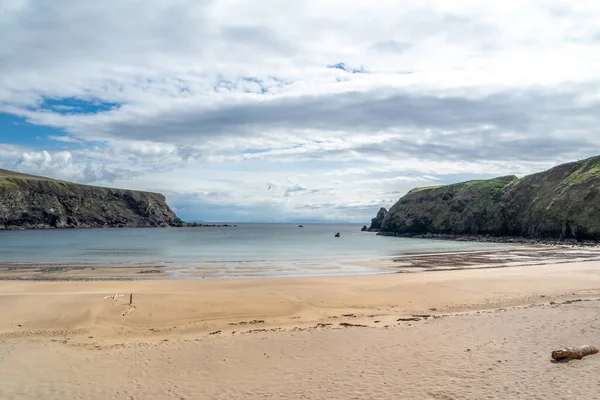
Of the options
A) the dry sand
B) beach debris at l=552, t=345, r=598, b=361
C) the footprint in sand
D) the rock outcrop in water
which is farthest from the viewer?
the rock outcrop in water

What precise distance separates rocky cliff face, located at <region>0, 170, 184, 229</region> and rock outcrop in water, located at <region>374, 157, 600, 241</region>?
106 metres

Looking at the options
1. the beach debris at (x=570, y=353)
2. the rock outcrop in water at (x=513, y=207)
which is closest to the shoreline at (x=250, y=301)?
the beach debris at (x=570, y=353)

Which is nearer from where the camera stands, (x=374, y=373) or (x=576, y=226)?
(x=374, y=373)

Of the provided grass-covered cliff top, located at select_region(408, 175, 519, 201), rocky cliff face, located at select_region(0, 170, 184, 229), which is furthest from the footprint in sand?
rocky cliff face, located at select_region(0, 170, 184, 229)

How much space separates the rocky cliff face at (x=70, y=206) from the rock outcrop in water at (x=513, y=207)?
10561 cm

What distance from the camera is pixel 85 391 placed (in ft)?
28.5

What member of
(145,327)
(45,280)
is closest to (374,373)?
(145,327)

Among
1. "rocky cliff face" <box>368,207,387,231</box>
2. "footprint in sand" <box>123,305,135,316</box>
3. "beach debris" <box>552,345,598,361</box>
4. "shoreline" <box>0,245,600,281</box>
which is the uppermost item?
"rocky cliff face" <box>368,207,387,231</box>

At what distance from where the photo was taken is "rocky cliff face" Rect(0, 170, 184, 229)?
445 feet

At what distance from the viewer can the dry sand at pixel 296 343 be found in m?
8.68

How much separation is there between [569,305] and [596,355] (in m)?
7.27

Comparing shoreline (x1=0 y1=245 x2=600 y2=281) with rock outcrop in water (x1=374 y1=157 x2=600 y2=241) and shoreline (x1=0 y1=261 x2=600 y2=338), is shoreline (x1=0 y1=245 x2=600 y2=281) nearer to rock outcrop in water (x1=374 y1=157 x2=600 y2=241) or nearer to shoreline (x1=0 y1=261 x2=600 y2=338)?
shoreline (x1=0 y1=261 x2=600 y2=338)

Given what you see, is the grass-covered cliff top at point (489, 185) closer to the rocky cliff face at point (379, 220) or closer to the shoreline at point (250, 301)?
the rocky cliff face at point (379, 220)

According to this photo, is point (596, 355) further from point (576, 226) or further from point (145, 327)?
point (576, 226)
